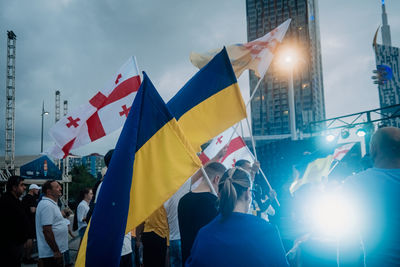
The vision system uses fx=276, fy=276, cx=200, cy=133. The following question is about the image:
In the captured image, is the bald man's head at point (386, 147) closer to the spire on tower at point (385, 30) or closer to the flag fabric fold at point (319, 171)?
the flag fabric fold at point (319, 171)

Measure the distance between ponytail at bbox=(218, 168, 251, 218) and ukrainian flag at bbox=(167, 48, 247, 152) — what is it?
4.86 ft

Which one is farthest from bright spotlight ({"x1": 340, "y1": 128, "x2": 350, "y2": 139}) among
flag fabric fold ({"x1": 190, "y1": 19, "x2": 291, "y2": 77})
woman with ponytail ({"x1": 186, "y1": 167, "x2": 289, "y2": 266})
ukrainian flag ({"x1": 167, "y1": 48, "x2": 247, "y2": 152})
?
woman with ponytail ({"x1": 186, "y1": 167, "x2": 289, "y2": 266})

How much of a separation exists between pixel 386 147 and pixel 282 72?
63.9 meters

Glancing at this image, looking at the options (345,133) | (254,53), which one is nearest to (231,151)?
(254,53)

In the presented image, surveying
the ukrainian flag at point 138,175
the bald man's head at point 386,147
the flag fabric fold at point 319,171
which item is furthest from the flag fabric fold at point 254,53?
the flag fabric fold at point 319,171

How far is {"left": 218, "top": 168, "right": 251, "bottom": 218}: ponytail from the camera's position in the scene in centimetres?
181

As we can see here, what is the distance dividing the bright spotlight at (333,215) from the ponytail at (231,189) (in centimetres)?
80

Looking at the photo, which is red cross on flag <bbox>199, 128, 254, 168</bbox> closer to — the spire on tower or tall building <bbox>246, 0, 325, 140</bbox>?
tall building <bbox>246, 0, 325, 140</bbox>

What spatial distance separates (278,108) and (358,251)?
234 feet

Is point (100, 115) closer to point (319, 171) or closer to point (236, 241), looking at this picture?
point (236, 241)

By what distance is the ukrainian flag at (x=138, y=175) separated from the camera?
7.24 feet

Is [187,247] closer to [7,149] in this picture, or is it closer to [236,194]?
[236,194]

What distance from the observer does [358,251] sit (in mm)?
2227

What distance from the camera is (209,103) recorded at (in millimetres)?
Result: 3568
